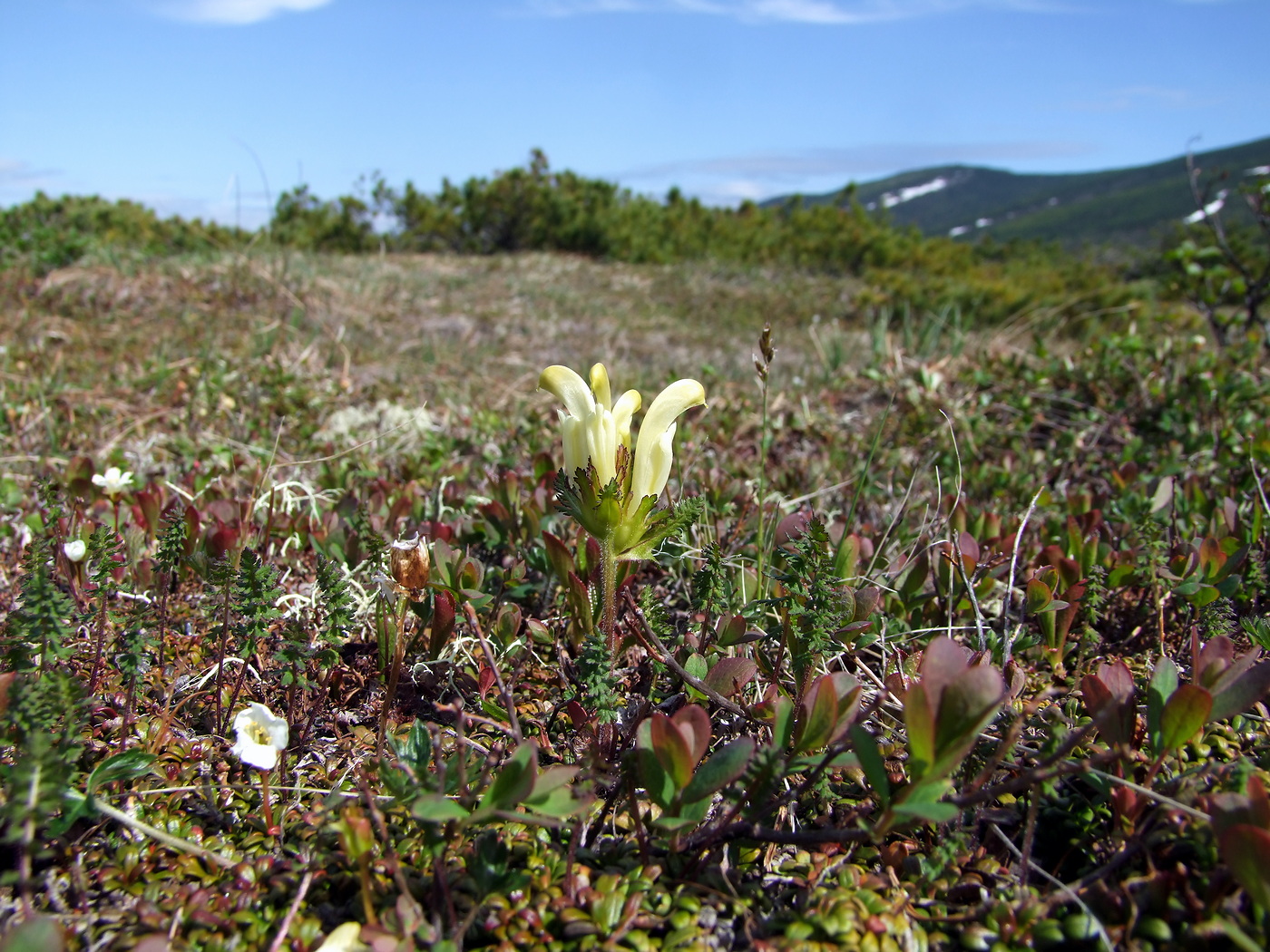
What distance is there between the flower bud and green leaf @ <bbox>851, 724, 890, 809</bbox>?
3.26 ft

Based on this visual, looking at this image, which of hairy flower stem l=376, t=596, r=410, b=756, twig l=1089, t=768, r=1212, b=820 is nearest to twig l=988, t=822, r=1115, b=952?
twig l=1089, t=768, r=1212, b=820

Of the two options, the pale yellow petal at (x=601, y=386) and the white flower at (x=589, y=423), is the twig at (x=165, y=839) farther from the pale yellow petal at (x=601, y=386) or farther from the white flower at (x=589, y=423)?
the pale yellow petal at (x=601, y=386)

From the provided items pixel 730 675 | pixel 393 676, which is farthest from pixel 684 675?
pixel 393 676

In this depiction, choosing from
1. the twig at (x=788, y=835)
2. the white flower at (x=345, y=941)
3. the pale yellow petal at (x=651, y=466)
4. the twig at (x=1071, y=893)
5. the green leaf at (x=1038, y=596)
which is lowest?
the twig at (x=1071, y=893)

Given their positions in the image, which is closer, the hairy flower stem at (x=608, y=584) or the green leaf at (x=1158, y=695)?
the green leaf at (x=1158, y=695)

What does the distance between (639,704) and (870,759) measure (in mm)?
640

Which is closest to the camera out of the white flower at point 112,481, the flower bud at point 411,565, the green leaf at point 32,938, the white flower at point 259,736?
the green leaf at point 32,938

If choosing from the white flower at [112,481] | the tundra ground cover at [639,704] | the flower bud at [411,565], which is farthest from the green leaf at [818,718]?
the white flower at [112,481]

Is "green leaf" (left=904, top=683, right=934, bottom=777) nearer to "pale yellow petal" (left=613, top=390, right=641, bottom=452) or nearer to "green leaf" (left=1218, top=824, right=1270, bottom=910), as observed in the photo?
"green leaf" (left=1218, top=824, right=1270, bottom=910)

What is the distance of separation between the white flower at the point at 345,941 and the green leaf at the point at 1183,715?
1269 mm

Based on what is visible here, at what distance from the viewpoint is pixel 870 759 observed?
126cm

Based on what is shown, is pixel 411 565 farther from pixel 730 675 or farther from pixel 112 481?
pixel 112 481

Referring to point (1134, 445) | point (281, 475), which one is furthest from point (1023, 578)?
point (281, 475)

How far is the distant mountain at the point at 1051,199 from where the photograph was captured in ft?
339
